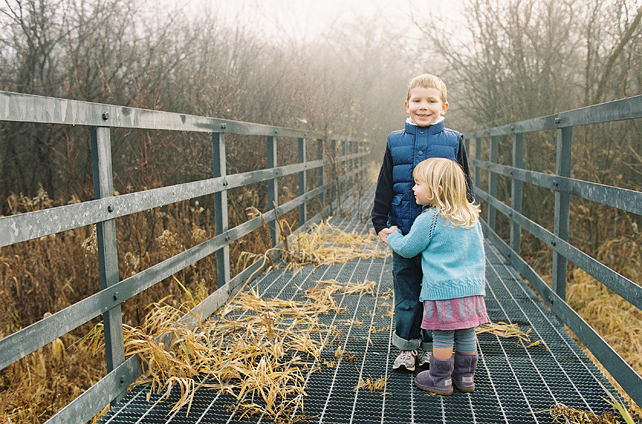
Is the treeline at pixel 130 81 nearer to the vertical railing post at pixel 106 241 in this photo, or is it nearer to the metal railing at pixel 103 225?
the metal railing at pixel 103 225

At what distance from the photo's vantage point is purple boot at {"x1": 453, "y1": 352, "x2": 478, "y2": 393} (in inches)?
105

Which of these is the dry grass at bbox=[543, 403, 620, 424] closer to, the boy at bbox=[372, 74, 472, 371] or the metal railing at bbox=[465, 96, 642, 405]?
the metal railing at bbox=[465, 96, 642, 405]

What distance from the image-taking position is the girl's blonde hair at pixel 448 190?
2.65 meters

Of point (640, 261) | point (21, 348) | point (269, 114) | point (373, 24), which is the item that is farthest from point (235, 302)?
point (373, 24)

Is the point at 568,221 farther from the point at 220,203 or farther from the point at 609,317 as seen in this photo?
the point at 609,317

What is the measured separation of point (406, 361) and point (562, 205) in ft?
4.88

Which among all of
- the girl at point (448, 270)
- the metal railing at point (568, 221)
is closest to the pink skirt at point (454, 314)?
the girl at point (448, 270)

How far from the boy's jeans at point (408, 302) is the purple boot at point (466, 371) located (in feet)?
1.01

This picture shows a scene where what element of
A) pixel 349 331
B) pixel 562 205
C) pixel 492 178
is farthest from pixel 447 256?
pixel 492 178

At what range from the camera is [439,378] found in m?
2.67

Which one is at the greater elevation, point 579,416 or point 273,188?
point 273,188

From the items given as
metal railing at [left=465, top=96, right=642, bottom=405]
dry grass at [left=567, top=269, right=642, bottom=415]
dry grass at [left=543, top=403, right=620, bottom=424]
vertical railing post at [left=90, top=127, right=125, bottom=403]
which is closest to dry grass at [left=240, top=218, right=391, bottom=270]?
metal railing at [left=465, top=96, right=642, bottom=405]

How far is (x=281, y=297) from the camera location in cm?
429

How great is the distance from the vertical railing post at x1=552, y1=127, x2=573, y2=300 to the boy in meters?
0.89
